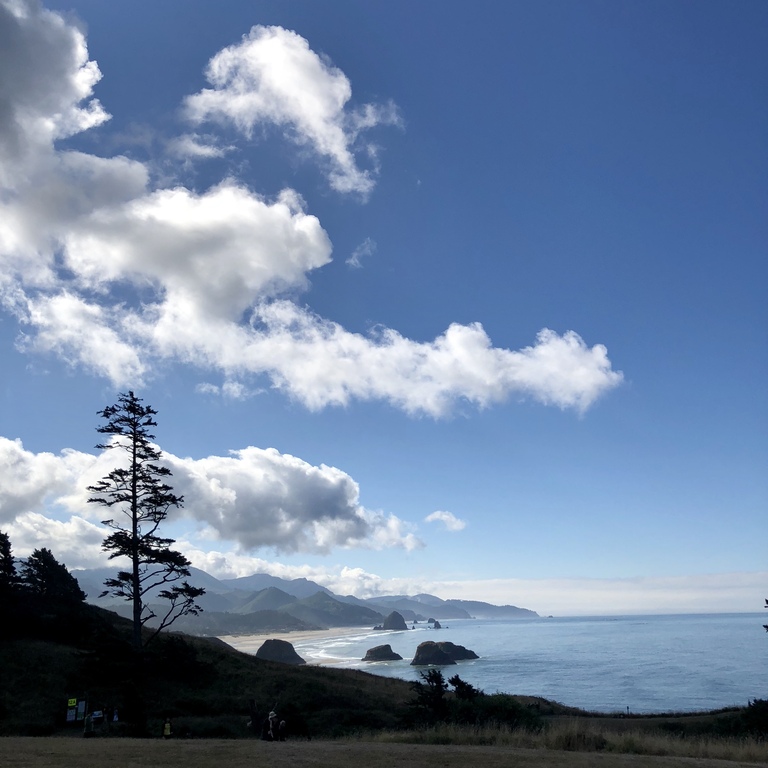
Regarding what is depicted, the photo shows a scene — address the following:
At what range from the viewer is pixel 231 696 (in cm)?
2919

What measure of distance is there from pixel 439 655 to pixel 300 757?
99334 millimetres

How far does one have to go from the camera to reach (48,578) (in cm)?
4784

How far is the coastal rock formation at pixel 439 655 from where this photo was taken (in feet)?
336

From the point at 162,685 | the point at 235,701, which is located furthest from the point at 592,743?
the point at 162,685

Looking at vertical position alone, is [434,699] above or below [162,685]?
above

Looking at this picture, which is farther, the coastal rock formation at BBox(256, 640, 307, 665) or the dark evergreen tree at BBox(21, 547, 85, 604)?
the coastal rock formation at BBox(256, 640, 307, 665)

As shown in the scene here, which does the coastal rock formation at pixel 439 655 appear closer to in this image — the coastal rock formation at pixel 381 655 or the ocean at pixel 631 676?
the ocean at pixel 631 676

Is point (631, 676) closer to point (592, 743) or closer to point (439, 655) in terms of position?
point (439, 655)

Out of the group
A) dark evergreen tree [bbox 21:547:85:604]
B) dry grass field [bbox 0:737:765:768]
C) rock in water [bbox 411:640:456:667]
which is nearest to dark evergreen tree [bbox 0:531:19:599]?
dark evergreen tree [bbox 21:547:85:604]

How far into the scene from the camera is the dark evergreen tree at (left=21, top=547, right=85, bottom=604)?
145ft

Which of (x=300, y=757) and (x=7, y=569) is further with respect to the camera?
(x=7, y=569)

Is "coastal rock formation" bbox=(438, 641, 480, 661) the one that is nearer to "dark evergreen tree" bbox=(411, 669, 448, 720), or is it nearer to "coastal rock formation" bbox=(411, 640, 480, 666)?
"coastal rock formation" bbox=(411, 640, 480, 666)

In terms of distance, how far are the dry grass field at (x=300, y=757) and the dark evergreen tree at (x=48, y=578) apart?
1341 inches

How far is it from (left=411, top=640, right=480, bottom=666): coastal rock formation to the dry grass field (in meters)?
94.9
